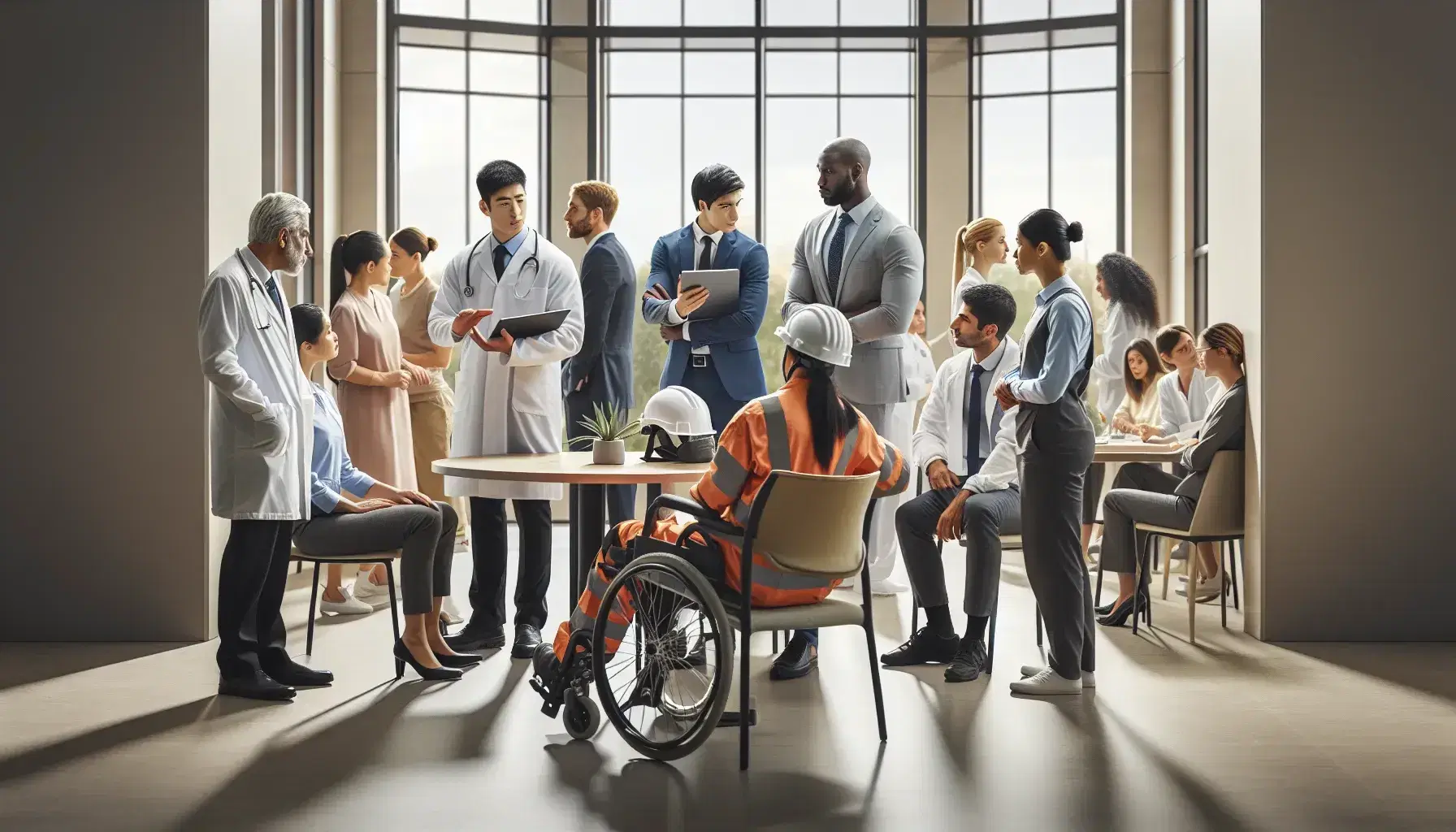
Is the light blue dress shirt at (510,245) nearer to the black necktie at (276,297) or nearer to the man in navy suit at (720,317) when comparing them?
the man in navy suit at (720,317)

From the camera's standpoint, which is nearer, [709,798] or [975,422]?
[709,798]

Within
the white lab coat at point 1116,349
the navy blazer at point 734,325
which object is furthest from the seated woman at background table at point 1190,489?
the white lab coat at point 1116,349

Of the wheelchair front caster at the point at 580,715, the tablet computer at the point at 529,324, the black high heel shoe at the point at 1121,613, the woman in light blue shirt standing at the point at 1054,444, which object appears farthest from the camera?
the black high heel shoe at the point at 1121,613

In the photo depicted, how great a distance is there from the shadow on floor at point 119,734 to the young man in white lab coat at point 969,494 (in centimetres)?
224

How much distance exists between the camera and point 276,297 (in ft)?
13.8

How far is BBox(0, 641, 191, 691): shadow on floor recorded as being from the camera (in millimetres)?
4457

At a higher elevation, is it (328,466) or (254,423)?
(254,423)

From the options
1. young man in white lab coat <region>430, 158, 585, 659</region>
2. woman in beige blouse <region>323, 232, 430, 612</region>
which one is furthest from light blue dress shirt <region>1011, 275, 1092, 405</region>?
woman in beige blouse <region>323, 232, 430, 612</region>

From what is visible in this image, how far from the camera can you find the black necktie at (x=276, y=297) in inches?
165

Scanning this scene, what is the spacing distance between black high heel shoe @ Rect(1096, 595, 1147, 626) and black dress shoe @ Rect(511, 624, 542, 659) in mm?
2387

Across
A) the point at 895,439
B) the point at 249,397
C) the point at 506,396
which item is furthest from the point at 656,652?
the point at 895,439

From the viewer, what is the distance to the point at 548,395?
4914 millimetres

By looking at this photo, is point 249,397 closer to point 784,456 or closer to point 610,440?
point 610,440

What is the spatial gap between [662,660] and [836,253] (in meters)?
2.00
